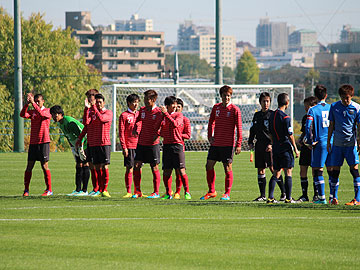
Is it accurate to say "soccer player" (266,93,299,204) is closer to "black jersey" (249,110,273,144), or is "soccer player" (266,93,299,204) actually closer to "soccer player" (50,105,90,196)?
"black jersey" (249,110,273,144)

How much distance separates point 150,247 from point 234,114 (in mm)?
5278

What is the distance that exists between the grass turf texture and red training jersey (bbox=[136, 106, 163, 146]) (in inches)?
44.4

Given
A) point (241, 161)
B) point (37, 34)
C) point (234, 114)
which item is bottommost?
point (241, 161)

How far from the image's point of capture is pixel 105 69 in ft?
521

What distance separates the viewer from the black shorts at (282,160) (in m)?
11.6

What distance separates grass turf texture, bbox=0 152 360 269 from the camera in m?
7.14

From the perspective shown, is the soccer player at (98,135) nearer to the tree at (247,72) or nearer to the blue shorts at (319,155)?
the blue shorts at (319,155)

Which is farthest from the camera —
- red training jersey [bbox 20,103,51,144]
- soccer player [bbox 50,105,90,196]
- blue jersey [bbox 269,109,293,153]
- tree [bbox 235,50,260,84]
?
tree [bbox 235,50,260,84]

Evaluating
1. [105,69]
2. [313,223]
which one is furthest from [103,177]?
[105,69]

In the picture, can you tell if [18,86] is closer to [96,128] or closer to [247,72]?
[96,128]

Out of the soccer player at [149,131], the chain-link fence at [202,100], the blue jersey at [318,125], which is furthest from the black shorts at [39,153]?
the chain-link fence at [202,100]

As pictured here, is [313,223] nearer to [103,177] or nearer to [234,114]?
[234,114]

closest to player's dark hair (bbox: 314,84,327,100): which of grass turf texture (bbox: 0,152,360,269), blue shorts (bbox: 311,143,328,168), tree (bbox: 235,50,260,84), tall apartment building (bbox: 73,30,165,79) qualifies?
blue shorts (bbox: 311,143,328,168)

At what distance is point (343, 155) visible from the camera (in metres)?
11.3
